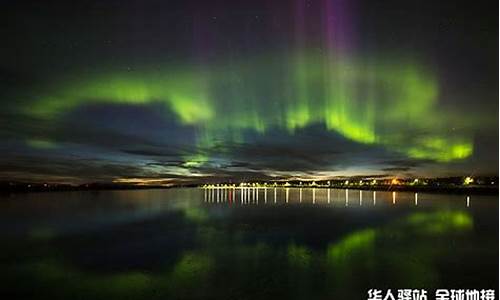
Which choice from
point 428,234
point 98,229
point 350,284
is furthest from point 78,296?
point 428,234

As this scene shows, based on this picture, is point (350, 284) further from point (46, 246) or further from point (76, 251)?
point (46, 246)

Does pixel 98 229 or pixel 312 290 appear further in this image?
pixel 98 229

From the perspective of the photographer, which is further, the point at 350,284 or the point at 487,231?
the point at 487,231

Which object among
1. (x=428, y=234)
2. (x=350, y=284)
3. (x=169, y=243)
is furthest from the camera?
(x=428, y=234)

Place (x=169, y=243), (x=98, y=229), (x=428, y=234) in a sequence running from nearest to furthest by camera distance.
A: (x=169, y=243) < (x=428, y=234) < (x=98, y=229)

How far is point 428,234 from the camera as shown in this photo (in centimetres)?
2466

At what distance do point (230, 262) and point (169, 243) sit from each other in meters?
6.91

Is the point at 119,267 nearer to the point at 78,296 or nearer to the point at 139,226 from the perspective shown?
the point at 78,296

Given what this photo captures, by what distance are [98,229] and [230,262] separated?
17816 millimetres

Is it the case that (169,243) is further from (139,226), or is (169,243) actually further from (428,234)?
(428,234)

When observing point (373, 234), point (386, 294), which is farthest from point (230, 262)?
point (373, 234)

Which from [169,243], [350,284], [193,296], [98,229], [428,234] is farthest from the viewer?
[98,229]

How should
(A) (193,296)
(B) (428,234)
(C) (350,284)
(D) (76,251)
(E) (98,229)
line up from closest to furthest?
(A) (193,296) → (C) (350,284) → (D) (76,251) → (B) (428,234) → (E) (98,229)

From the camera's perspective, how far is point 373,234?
A: 25.0m
